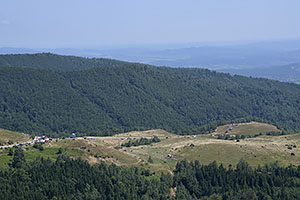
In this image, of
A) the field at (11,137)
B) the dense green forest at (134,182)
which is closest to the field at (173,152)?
the dense green forest at (134,182)

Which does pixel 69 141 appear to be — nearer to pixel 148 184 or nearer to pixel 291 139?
pixel 148 184

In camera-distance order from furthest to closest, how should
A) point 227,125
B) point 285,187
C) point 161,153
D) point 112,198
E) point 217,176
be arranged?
point 227,125 → point 161,153 → point 217,176 → point 285,187 → point 112,198

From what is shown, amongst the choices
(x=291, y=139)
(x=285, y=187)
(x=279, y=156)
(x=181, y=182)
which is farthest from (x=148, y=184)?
(x=291, y=139)

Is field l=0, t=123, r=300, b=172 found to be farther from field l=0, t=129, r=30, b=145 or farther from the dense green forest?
field l=0, t=129, r=30, b=145

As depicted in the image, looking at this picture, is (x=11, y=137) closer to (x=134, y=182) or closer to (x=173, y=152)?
(x=173, y=152)

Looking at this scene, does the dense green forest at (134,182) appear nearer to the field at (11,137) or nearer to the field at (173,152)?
the field at (173,152)

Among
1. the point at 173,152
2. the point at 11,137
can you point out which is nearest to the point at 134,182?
the point at 173,152
